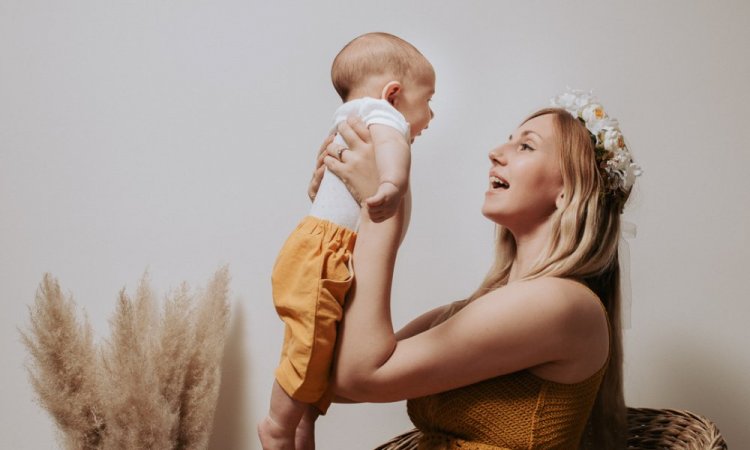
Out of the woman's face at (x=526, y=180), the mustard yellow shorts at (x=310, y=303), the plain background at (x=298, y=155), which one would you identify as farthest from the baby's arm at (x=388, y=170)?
the plain background at (x=298, y=155)

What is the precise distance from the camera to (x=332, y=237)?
53.1 inches

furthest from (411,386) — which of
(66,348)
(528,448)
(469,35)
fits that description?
(469,35)

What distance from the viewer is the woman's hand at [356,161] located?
1317 millimetres

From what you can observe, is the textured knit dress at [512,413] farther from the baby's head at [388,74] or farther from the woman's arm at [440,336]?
the baby's head at [388,74]

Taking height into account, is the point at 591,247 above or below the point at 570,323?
above

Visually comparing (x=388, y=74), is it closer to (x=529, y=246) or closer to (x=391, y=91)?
(x=391, y=91)

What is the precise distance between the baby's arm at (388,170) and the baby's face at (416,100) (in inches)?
5.9

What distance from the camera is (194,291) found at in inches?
83.4

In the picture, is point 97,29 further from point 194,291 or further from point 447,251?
point 447,251

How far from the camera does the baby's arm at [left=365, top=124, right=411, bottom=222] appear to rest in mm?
1053

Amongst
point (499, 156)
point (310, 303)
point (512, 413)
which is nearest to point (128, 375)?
point (310, 303)

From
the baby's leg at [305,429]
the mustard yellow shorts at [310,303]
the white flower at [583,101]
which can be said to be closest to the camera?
the mustard yellow shorts at [310,303]

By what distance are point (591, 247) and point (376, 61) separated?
0.63m

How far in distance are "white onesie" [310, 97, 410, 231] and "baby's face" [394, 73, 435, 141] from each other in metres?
0.07
